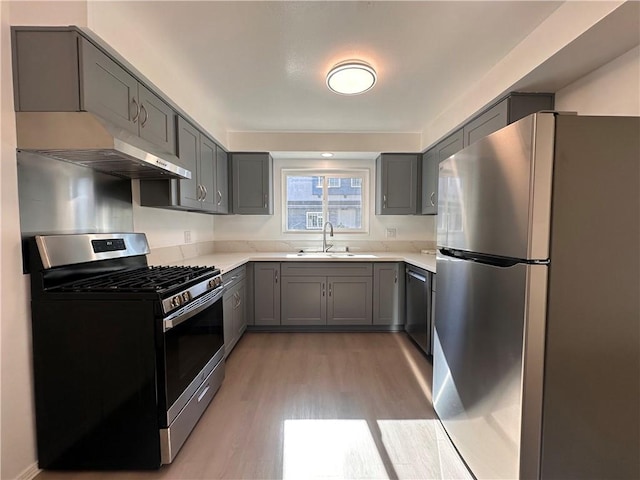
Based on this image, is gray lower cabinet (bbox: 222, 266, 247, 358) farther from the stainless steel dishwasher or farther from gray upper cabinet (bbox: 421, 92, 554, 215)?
gray upper cabinet (bbox: 421, 92, 554, 215)

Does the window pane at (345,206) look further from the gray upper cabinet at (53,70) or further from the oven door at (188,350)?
the gray upper cabinet at (53,70)

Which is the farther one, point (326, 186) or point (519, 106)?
point (326, 186)

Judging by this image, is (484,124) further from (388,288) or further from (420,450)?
(420,450)

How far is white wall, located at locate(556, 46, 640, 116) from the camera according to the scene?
154cm

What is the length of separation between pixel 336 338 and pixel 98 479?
85.0 inches

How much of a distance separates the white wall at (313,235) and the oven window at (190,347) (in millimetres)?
1839

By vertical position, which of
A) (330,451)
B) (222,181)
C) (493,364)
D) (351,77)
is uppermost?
(351,77)

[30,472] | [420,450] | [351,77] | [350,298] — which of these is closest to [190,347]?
[30,472]

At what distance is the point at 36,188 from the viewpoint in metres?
1.50

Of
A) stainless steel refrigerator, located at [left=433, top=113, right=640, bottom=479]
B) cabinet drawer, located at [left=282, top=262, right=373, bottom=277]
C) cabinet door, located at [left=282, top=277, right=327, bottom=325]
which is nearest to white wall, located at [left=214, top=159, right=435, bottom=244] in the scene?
cabinet drawer, located at [left=282, top=262, right=373, bottom=277]

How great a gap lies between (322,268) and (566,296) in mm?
2389

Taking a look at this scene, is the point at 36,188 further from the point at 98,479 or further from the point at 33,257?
the point at 98,479

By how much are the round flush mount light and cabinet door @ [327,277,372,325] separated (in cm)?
190

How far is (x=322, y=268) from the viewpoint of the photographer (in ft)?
10.9
